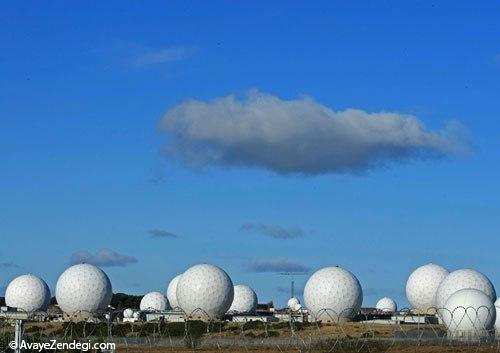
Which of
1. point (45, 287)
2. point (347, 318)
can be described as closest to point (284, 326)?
point (347, 318)

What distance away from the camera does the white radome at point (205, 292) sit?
246 feet

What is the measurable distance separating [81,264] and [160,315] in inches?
312

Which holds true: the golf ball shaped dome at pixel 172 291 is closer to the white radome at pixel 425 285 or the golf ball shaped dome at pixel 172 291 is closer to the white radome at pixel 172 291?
the white radome at pixel 172 291

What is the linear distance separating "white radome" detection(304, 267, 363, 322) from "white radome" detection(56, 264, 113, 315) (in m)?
16.6

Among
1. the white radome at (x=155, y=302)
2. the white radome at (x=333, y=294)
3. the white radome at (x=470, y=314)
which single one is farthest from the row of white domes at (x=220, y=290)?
the white radome at (x=155, y=302)

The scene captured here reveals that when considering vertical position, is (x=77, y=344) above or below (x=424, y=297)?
below

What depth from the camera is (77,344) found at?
Answer: 3441cm

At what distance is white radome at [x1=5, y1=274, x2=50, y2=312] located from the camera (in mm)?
88375

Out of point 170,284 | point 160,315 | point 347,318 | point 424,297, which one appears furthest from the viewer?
point 170,284

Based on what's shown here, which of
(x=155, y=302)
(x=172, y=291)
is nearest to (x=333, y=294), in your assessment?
(x=172, y=291)

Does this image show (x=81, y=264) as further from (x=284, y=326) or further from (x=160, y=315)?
(x=284, y=326)

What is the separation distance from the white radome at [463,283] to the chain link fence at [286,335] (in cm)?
264

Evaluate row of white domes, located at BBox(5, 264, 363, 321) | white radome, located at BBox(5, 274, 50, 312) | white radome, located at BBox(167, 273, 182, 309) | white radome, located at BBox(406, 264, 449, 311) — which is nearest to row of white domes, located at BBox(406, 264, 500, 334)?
white radome, located at BBox(406, 264, 449, 311)

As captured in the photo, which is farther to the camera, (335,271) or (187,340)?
(335,271)
